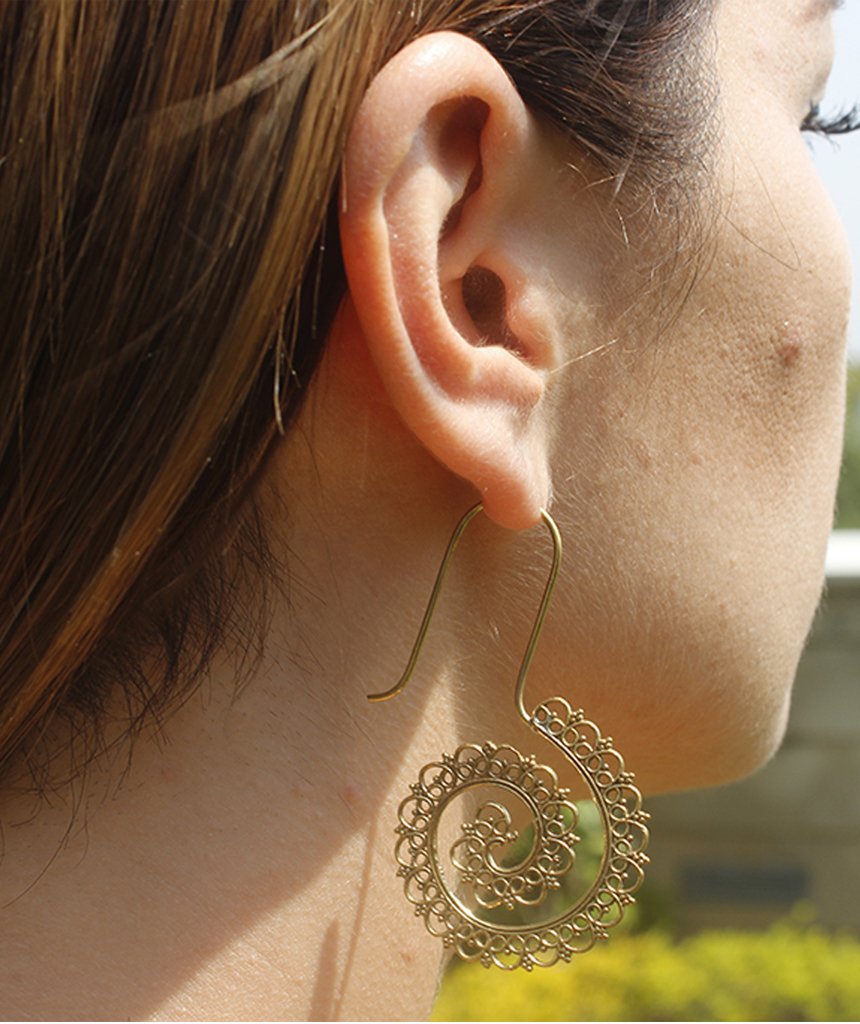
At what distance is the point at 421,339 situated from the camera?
1196 mm

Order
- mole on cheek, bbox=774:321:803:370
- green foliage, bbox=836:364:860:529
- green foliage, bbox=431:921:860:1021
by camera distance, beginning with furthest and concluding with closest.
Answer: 1. green foliage, bbox=836:364:860:529
2. green foliage, bbox=431:921:860:1021
3. mole on cheek, bbox=774:321:803:370

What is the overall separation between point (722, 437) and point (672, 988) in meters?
3.99

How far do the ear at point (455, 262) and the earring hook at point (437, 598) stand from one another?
4 cm

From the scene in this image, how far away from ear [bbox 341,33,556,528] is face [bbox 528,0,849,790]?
8 cm

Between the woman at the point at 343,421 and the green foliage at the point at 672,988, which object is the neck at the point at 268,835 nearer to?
the woman at the point at 343,421

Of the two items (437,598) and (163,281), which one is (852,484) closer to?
(437,598)

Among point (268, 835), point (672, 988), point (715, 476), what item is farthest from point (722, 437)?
point (672, 988)

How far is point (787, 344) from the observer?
4.80 feet

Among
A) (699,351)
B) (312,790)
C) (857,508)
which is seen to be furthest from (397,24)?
(857,508)

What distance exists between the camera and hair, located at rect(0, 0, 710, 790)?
106cm

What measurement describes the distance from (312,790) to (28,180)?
2.09 ft

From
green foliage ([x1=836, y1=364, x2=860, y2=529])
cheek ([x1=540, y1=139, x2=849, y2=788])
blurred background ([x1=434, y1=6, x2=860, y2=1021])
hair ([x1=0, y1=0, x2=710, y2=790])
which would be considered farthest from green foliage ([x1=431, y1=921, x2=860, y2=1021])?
green foliage ([x1=836, y1=364, x2=860, y2=529])

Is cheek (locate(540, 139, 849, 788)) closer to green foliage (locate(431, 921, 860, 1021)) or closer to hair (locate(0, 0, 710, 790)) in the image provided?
hair (locate(0, 0, 710, 790))

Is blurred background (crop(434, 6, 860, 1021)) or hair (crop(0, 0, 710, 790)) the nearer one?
hair (crop(0, 0, 710, 790))
